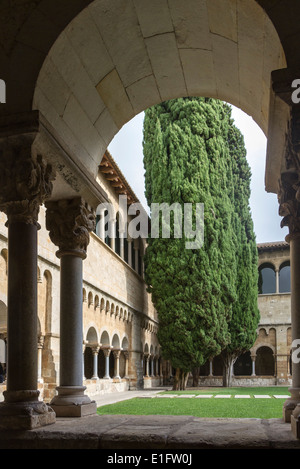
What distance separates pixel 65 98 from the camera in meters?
4.95

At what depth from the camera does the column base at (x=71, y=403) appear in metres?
5.07

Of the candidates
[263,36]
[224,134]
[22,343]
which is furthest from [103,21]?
[224,134]

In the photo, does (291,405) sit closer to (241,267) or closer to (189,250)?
(189,250)

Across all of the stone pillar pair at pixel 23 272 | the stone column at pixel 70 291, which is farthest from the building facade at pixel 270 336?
the stone pillar pair at pixel 23 272

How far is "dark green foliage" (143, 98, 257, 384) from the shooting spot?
2070cm

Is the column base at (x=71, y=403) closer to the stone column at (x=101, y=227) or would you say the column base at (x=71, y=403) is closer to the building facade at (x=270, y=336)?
the stone column at (x=101, y=227)

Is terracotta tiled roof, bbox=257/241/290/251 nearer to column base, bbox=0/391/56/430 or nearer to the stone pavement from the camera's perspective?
the stone pavement

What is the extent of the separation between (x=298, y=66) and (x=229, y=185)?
2170 cm

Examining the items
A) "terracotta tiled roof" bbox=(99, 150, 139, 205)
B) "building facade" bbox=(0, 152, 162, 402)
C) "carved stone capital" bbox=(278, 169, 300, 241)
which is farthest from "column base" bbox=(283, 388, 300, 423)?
"terracotta tiled roof" bbox=(99, 150, 139, 205)

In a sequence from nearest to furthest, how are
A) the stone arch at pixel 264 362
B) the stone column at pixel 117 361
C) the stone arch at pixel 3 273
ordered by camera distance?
the stone arch at pixel 3 273 → the stone column at pixel 117 361 → the stone arch at pixel 264 362

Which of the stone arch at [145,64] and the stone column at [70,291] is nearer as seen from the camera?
the stone arch at [145,64]

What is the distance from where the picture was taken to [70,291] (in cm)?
545

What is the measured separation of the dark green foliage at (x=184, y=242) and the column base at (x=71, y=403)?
1550 cm

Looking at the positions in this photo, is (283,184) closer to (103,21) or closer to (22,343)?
(103,21)
